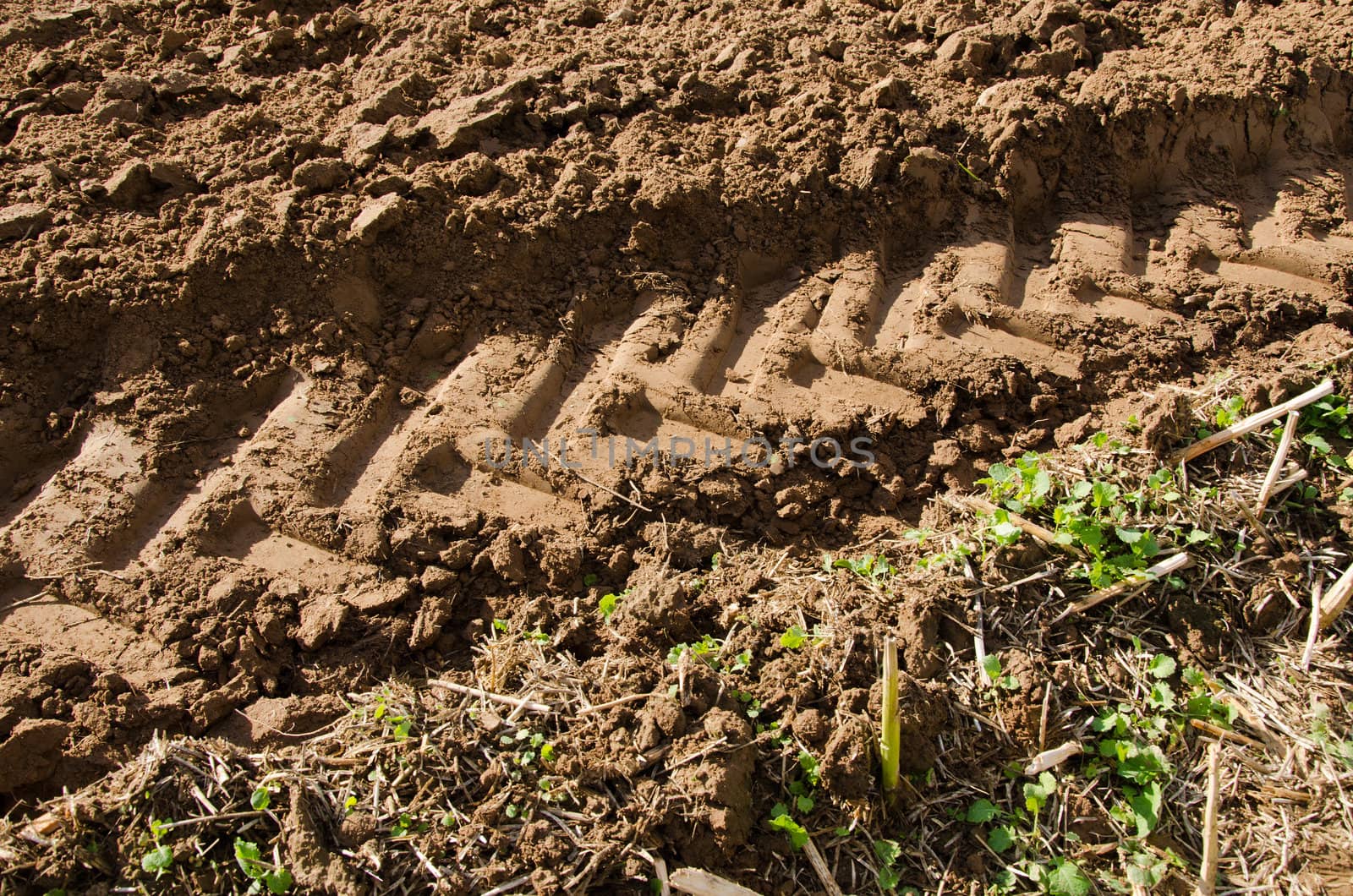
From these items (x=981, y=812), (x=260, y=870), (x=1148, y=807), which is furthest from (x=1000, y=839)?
(x=260, y=870)

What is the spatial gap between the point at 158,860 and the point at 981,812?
200cm

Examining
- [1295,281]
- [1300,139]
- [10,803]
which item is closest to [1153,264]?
[1295,281]

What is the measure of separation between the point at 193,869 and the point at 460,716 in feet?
2.27

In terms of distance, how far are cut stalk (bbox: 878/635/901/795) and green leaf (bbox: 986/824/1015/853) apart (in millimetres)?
269

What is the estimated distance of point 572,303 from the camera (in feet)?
11.0

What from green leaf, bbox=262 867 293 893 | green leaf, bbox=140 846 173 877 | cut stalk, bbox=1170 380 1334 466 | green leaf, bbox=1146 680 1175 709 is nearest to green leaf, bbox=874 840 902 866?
green leaf, bbox=1146 680 1175 709

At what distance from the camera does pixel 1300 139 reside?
12.5 feet

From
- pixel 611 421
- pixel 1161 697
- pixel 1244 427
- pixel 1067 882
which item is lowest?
pixel 1067 882

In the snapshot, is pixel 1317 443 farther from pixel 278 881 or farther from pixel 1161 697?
pixel 278 881

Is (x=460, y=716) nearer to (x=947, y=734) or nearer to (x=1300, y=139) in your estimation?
(x=947, y=734)

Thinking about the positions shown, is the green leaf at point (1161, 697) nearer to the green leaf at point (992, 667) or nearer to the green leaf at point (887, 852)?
the green leaf at point (992, 667)

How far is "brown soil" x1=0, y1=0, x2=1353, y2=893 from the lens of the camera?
103 inches

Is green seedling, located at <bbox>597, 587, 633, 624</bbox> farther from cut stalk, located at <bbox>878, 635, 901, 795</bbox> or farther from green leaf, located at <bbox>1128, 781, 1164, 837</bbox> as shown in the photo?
green leaf, located at <bbox>1128, 781, 1164, 837</bbox>

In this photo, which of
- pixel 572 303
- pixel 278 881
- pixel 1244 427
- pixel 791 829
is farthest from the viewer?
pixel 572 303
